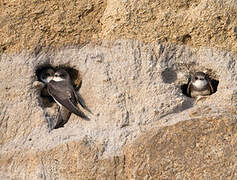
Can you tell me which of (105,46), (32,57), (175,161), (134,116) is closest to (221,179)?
(175,161)

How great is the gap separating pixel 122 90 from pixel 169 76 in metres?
0.27

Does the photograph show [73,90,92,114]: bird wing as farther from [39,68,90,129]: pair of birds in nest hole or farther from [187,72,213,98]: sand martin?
[187,72,213,98]: sand martin

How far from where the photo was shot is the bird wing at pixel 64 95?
3.31 metres

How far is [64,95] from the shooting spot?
3430 millimetres

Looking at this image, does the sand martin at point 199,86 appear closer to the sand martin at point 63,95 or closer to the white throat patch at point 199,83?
the white throat patch at point 199,83

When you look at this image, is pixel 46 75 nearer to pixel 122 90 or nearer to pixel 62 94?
pixel 62 94

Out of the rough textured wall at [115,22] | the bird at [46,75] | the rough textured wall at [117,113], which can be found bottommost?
the rough textured wall at [117,113]

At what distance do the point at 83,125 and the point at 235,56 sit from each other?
85 cm

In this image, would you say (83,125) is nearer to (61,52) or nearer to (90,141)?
(90,141)

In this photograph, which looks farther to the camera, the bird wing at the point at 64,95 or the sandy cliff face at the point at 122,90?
the bird wing at the point at 64,95

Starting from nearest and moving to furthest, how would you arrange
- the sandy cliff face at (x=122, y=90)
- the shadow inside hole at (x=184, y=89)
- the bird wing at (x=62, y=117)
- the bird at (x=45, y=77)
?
the sandy cliff face at (x=122, y=90) < the bird wing at (x=62, y=117) < the shadow inside hole at (x=184, y=89) < the bird at (x=45, y=77)

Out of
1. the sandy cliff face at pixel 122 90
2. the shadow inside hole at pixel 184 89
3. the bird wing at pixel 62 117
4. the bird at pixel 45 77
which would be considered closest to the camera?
the sandy cliff face at pixel 122 90

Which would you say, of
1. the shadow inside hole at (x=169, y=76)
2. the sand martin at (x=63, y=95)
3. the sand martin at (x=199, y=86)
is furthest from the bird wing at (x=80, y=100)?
the sand martin at (x=199, y=86)

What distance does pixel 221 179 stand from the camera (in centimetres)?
284
